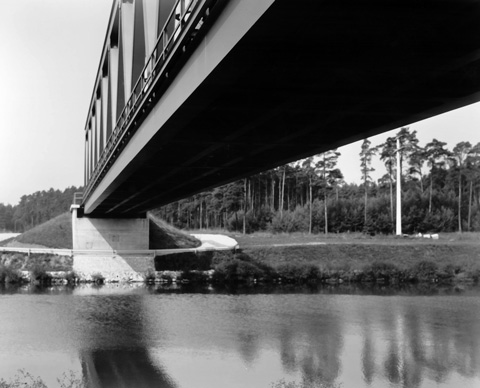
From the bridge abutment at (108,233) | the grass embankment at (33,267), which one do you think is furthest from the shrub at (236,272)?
the grass embankment at (33,267)

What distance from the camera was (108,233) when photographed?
4578 cm

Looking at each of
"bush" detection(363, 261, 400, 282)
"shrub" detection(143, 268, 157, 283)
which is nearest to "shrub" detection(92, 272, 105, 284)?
"shrub" detection(143, 268, 157, 283)

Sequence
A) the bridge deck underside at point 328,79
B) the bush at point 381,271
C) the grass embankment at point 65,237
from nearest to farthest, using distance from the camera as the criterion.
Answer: the bridge deck underside at point 328,79, the bush at point 381,271, the grass embankment at point 65,237

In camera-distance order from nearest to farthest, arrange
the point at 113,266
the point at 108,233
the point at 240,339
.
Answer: the point at 240,339 → the point at 113,266 → the point at 108,233

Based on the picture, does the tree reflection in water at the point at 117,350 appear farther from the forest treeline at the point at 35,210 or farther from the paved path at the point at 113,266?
the forest treeline at the point at 35,210

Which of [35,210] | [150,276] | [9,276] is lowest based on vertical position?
[150,276]

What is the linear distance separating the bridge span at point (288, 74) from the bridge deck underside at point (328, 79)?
0.07 feet

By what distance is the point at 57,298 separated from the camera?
32.1 m

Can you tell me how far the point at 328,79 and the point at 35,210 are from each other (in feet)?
501

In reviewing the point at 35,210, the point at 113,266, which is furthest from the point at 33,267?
the point at 35,210

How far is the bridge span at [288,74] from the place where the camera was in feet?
22.4

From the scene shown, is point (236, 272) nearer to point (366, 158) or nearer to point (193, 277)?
point (193, 277)

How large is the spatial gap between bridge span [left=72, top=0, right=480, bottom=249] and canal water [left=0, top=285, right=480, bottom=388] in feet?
21.2

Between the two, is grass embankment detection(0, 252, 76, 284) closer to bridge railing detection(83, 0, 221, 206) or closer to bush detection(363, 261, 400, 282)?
bush detection(363, 261, 400, 282)
